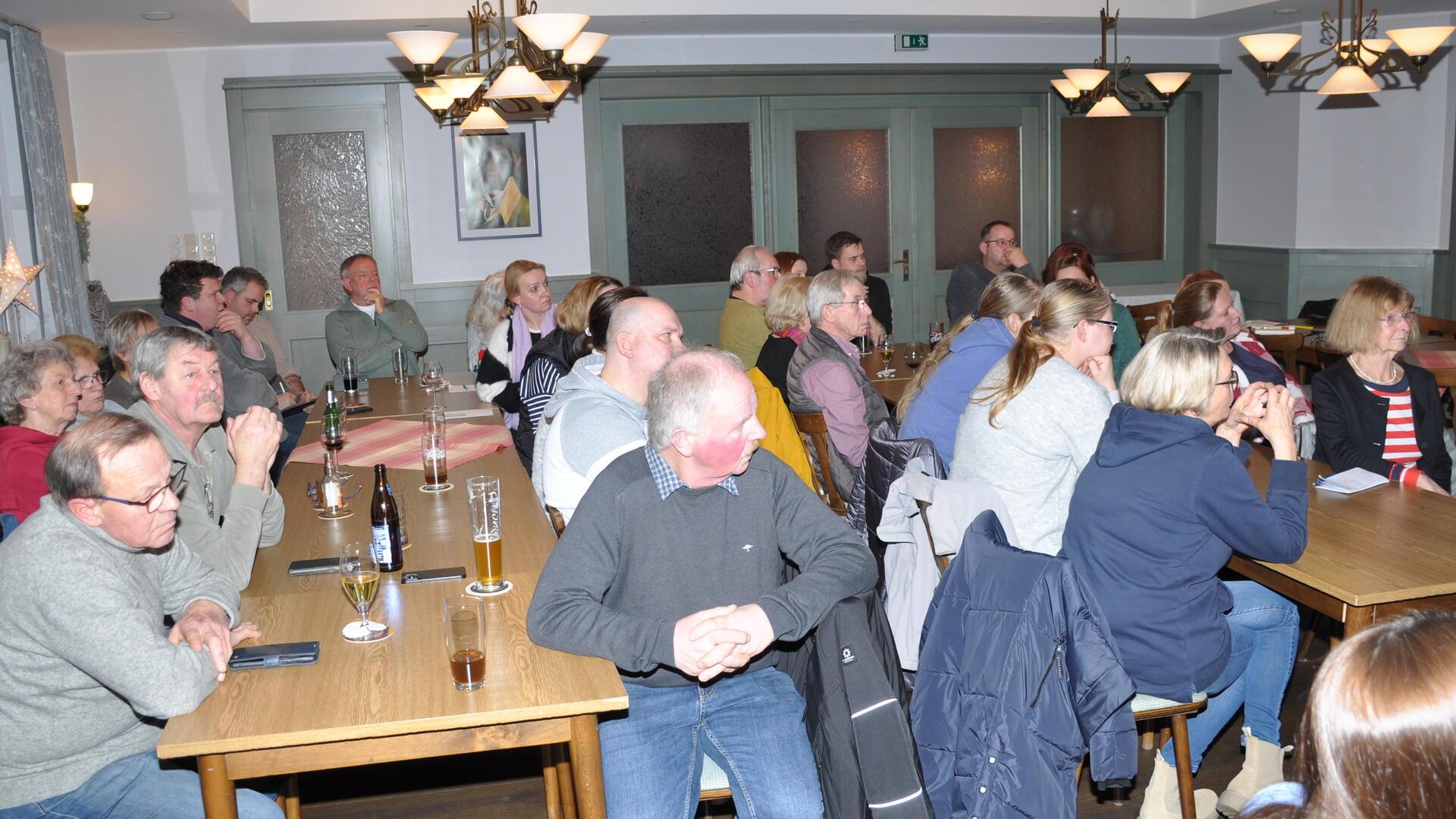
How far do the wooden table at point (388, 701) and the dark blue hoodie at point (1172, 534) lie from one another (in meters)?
1.24

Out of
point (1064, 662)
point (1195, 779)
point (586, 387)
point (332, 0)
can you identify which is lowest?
point (1195, 779)

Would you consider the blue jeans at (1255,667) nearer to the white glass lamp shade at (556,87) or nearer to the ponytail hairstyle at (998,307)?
the ponytail hairstyle at (998,307)

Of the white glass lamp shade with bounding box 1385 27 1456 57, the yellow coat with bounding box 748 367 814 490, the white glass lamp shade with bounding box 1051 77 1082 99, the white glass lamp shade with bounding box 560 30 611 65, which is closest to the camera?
the yellow coat with bounding box 748 367 814 490

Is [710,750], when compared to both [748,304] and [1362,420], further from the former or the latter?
[748,304]

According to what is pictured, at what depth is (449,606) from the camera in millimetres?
2047

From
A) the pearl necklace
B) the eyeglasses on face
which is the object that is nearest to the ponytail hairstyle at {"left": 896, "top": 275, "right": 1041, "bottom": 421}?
the pearl necklace

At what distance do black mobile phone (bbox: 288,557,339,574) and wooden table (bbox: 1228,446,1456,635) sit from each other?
2.27 m

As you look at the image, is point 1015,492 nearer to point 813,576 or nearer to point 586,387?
point 813,576

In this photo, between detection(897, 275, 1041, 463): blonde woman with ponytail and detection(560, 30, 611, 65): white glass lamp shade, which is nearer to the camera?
detection(897, 275, 1041, 463): blonde woman with ponytail

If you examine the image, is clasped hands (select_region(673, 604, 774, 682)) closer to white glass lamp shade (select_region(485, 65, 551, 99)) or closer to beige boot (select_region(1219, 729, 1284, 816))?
beige boot (select_region(1219, 729, 1284, 816))

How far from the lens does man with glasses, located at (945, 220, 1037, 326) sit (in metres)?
7.16

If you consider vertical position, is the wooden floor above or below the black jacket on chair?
below

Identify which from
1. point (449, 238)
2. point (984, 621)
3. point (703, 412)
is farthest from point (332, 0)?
point (984, 621)

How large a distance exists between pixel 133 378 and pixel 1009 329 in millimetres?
2856
